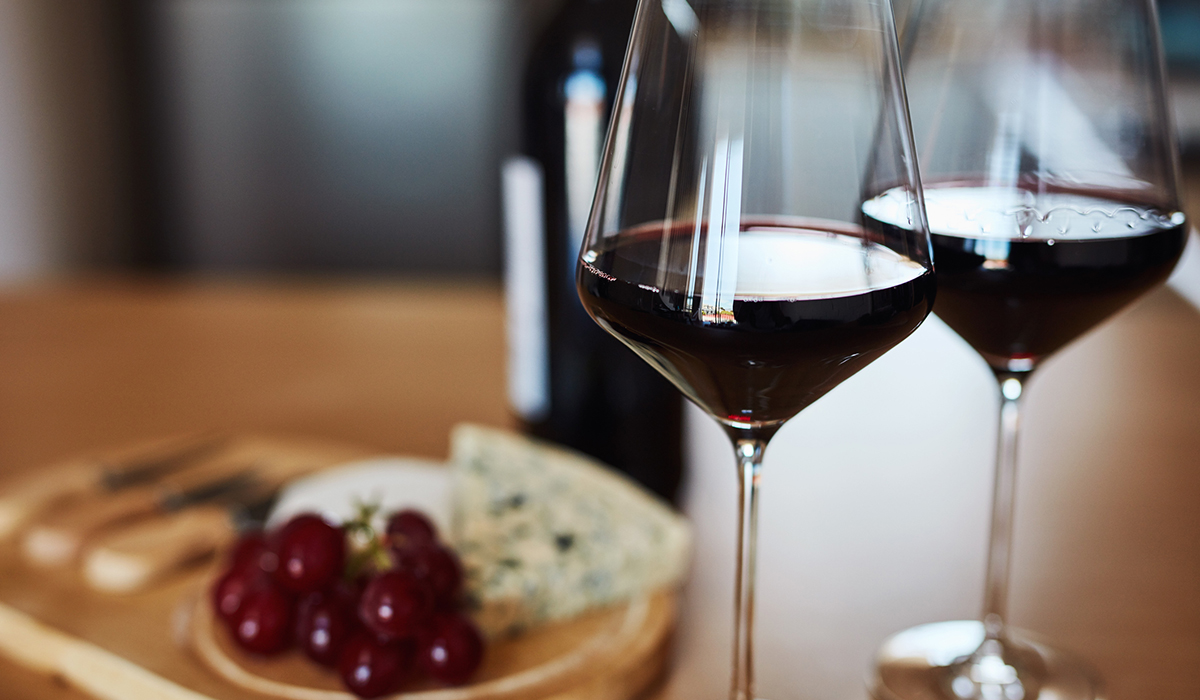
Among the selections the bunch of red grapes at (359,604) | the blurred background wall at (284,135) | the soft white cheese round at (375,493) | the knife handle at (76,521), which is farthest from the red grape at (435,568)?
the blurred background wall at (284,135)

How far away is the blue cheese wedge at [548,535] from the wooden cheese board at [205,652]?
0.06 feet

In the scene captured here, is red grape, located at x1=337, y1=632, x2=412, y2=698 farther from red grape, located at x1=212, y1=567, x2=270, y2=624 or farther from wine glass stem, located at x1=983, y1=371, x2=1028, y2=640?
wine glass stem, located at x1=983, y1=371, x2=1028, y2=640

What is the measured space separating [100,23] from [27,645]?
3083 millimetres

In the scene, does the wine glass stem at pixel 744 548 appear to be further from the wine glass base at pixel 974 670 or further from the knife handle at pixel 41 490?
the knife handle at pixel 41 490

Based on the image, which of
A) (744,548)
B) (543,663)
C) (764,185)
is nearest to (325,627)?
(543,663)

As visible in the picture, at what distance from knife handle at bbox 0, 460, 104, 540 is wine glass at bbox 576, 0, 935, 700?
65 cm

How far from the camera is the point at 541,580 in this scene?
0.73 metres

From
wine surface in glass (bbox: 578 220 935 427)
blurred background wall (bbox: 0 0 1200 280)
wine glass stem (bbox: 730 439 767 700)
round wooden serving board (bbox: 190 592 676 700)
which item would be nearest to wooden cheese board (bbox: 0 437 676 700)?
round wooden serving board (bbox: 190 592 676 700)

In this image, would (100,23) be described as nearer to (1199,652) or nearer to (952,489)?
(952,489)

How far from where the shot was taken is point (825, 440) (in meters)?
Answer: 1.02

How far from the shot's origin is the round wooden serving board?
25.6 inches

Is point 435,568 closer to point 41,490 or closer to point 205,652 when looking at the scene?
point 205,652

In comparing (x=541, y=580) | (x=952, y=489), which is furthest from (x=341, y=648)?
→ (x=952, y=489)

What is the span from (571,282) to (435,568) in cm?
31
